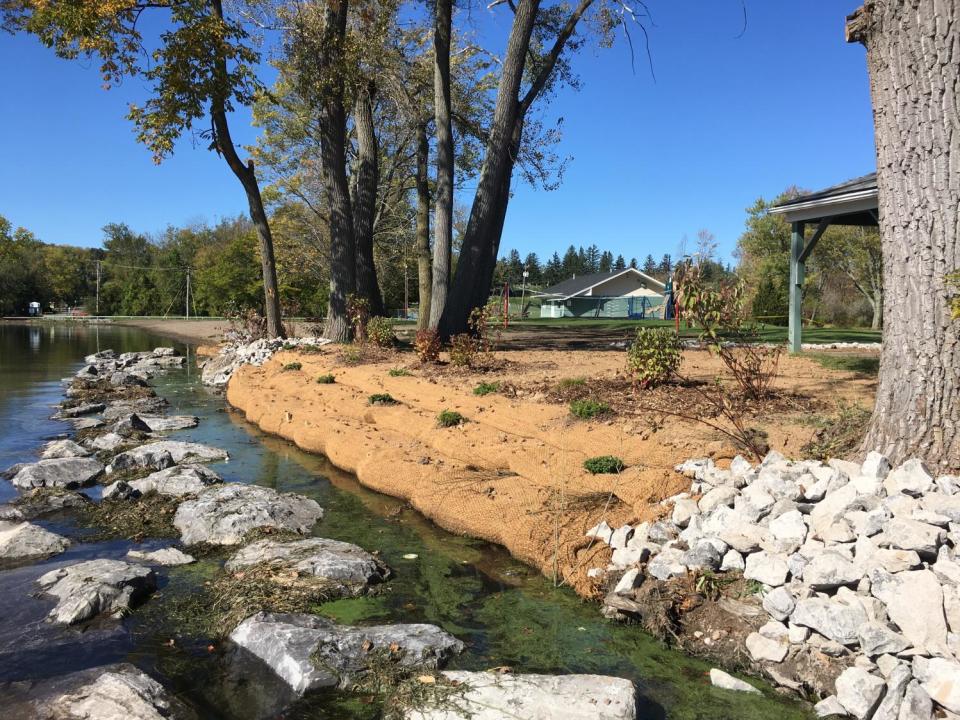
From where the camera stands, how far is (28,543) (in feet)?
19.0

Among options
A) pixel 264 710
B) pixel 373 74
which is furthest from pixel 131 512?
pixel 373 74

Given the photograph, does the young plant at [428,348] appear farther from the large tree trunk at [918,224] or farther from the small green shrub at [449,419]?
the large tree trunk at [918,224]

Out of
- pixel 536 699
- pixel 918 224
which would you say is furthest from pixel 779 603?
pixel 918 224

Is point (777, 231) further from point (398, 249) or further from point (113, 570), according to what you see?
point (113, 570)

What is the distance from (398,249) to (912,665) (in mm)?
34532

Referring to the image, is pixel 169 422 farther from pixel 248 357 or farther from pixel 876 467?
pixel 876 467

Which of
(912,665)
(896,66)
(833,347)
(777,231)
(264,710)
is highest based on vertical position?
(777,231)

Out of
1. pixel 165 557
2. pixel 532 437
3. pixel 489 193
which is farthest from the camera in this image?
pixel 489 193

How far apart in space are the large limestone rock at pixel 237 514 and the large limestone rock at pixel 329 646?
1.90 metres

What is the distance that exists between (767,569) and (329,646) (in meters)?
2.70

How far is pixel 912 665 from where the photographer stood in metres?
3.51

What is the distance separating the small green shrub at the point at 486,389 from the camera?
31.5ft

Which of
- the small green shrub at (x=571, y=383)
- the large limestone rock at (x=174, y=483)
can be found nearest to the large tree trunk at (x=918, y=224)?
the small green shrub at (x=571, y=383)

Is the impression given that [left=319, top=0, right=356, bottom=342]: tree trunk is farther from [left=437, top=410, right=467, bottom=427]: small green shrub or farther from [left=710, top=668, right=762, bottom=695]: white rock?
[left=710, top=668, right=762, bottom=695]: white rock
